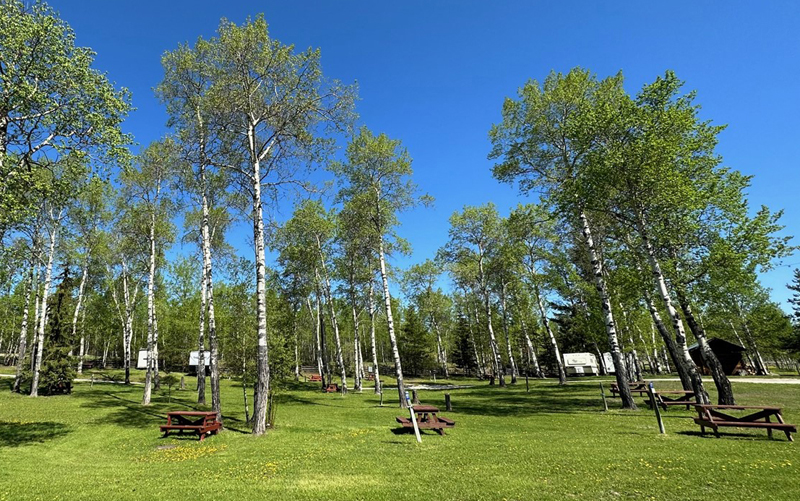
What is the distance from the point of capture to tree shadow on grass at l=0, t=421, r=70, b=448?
12.2 metres

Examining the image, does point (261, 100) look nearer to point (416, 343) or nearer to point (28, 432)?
point (28, 432)

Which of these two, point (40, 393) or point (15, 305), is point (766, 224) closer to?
point (40, 393)

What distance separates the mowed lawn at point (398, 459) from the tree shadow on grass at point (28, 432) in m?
0.05

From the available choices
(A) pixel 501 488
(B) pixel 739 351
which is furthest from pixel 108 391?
(B) pixel 739 351

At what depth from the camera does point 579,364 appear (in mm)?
50188

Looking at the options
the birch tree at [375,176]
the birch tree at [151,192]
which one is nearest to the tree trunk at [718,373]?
the birch tree at [375,176]

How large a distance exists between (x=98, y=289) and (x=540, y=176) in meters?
48.5

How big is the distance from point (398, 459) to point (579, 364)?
48.7m

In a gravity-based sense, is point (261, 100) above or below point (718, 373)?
above

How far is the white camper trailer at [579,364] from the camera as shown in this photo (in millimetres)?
50062

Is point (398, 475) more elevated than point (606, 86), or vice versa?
point (606, 86)

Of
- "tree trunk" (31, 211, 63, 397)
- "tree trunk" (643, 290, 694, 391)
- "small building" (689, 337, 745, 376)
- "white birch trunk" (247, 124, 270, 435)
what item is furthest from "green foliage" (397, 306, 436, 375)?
"white birch trunk" (247, 124, 270, 435)

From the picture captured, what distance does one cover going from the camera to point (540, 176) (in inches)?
872

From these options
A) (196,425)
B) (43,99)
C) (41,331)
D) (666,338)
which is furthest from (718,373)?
(41,331)
